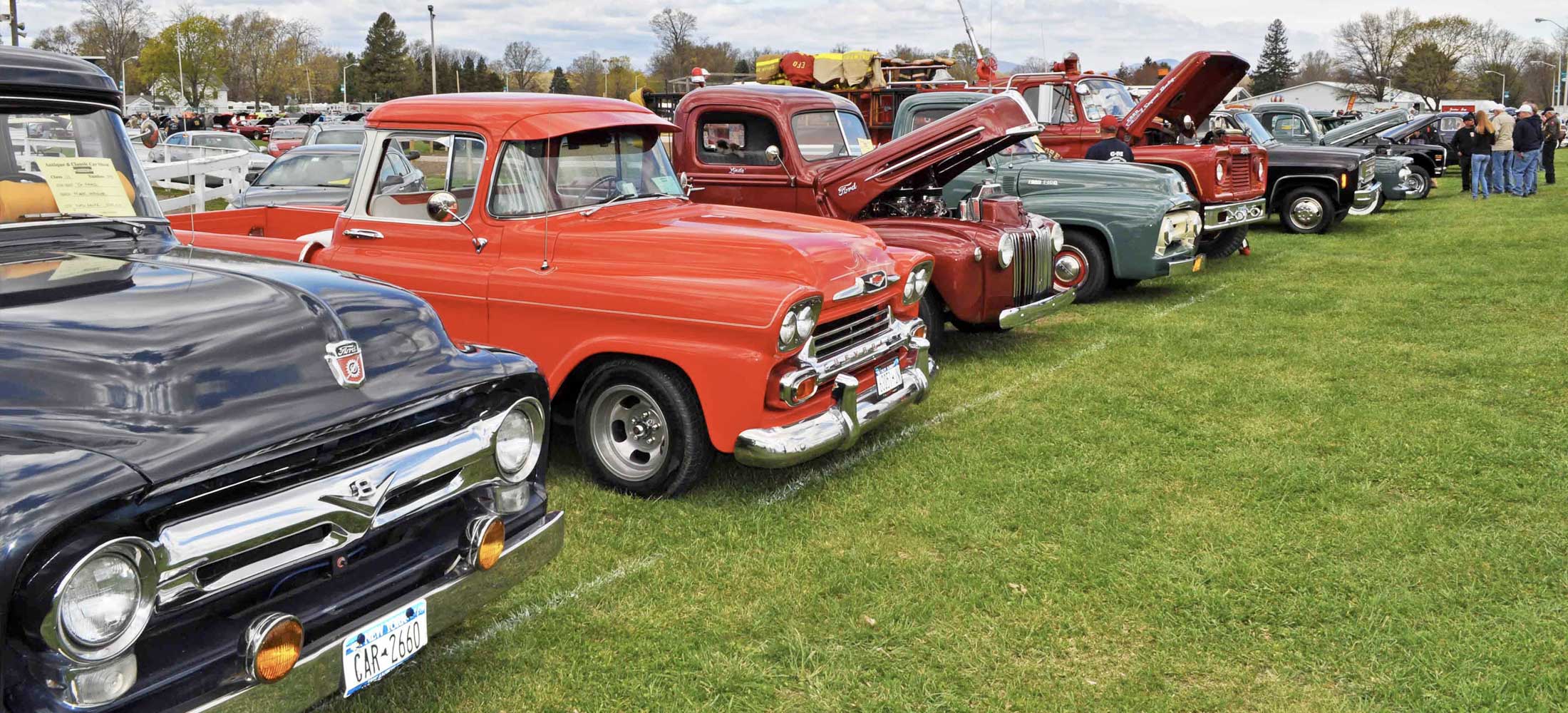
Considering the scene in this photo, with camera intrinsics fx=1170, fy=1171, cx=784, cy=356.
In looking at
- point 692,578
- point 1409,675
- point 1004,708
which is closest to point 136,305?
point 692,578

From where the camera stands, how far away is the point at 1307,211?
55.7 ft

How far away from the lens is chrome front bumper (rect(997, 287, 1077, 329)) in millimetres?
8211

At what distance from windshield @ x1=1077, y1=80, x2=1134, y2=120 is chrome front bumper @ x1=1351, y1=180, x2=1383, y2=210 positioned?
5847 mm

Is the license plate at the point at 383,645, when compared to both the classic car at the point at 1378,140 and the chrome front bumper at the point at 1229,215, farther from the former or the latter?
the classic car at the point at 1378,140

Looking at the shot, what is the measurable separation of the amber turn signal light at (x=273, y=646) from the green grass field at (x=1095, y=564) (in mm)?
955

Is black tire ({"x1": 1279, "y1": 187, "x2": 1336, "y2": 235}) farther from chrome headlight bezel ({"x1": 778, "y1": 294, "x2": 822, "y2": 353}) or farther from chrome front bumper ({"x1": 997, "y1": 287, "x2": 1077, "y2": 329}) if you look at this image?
chrome headlight bezel ({"x1": 778, "y1": 294, "x2": 822, "y2": 353})

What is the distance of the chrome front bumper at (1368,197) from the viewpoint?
1823cm

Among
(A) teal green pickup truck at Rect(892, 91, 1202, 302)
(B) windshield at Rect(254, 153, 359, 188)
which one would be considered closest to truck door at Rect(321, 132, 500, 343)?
(A) teal green pickup truck at Rect(892, 91, 1202, 302)

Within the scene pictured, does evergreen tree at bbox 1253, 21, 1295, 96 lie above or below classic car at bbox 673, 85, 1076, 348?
above

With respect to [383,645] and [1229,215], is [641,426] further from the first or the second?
[1229,215]

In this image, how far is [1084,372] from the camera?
328 inches

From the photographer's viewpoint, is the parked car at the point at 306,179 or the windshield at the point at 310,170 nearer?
the parked car at the point at 306,179

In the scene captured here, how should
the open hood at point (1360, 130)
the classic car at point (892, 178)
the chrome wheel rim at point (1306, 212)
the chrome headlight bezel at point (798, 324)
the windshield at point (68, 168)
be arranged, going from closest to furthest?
the windshield at point (68, 168) → the chrome headlight bezel at point (798, 324) → the classic car at point (892, 178) → the chrome wheel rim at point (1306, 212) → the open hood at point (1360, 130)

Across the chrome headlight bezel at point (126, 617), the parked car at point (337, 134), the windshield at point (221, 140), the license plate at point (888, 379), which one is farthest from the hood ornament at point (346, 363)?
the windshield at point (221, 140)
